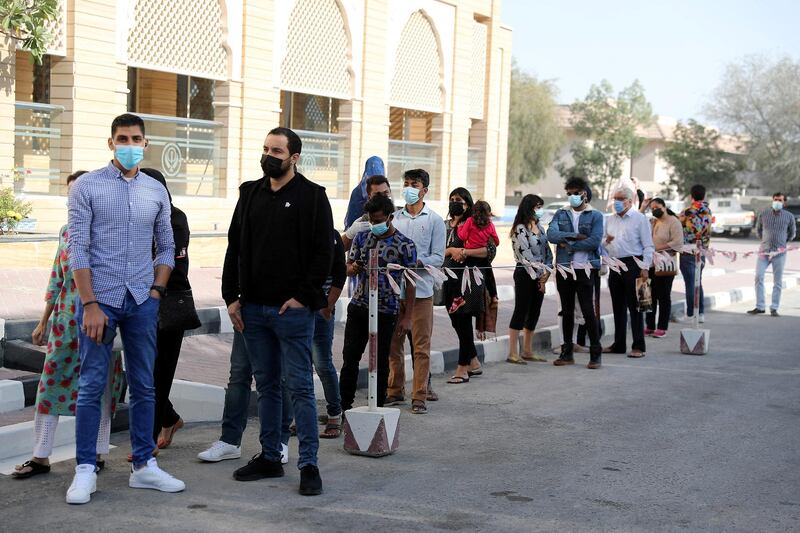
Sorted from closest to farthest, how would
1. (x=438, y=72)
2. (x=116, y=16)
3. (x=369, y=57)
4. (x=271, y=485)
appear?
(x=271, y=485), (x=116, y=16), (x=369, y=57), (x=438, y=72)

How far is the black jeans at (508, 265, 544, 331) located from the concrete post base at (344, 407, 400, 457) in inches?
160

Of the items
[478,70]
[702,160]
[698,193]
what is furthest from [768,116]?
[698,193]

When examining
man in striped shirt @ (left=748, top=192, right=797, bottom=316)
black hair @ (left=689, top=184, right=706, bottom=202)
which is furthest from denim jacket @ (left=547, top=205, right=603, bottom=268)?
man in striped shirt @ (left=748, top=192, right=797, bottom=316)

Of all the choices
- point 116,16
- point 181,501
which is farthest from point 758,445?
point 116,16

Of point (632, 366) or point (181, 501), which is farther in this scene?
point (632, 366)

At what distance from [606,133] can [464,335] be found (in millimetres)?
55377

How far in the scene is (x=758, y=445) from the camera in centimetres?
730

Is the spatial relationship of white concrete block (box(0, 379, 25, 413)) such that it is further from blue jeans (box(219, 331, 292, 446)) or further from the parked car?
the parked car

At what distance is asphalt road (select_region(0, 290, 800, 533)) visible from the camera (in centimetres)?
526

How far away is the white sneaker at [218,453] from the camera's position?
20.6ft

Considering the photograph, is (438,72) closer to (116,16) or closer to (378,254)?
(116,16)

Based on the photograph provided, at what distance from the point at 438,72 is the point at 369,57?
317 centimetres

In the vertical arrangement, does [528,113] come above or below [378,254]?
above

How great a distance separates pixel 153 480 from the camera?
561 centimetres
